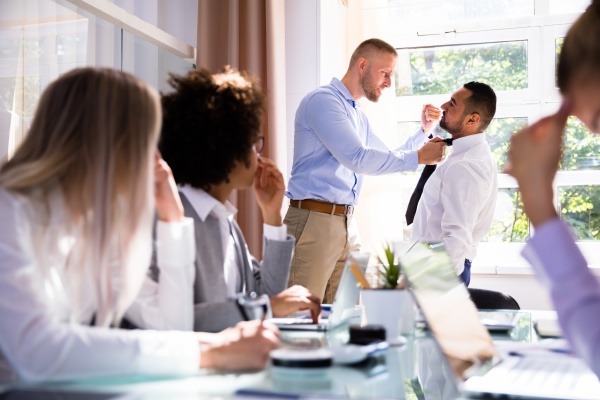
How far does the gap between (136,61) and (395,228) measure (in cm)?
200

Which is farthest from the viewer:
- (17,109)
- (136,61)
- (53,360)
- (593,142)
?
(593,142)

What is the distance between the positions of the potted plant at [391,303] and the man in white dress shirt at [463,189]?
62.8 inches

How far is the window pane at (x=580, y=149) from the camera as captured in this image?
167 inches

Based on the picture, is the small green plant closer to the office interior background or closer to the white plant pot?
the white plant pot

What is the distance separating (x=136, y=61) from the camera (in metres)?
2.78

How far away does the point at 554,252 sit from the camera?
869 mm

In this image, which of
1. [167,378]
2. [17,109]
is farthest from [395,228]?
[167,378]

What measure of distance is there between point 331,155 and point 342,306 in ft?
6.52

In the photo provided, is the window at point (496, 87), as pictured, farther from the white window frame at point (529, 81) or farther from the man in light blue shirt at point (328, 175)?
the man in light blue shirt at point (328, 175)

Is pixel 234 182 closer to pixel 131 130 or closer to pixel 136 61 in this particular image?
pixel 131 130

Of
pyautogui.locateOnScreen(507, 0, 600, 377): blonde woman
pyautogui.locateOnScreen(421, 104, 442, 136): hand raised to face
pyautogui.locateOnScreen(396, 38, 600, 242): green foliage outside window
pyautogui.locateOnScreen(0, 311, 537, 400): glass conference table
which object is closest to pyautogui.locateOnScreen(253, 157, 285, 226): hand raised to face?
pyautogui.locateOnScreen(0, 311, 537, 400): glass conference table

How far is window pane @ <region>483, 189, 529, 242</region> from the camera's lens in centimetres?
436

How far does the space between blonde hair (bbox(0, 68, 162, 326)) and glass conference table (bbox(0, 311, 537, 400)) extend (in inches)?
7.0

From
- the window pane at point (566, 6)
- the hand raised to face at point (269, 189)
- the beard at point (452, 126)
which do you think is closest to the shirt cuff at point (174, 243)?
the hand raised to face at point (269, 189)
